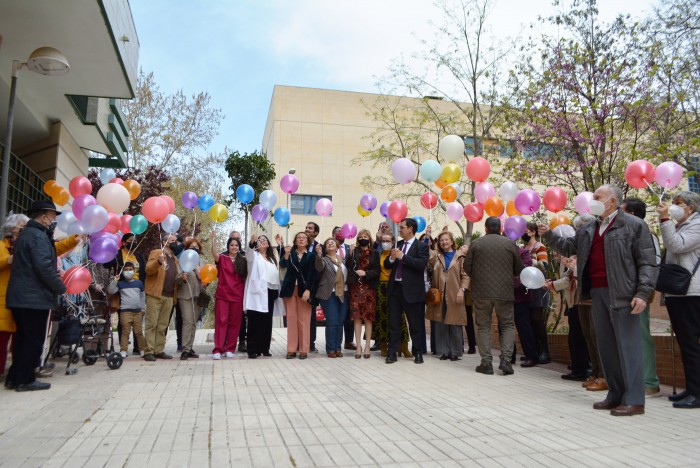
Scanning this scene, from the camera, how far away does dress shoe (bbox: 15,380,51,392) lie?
571 centimetres

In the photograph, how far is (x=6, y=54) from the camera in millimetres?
9391

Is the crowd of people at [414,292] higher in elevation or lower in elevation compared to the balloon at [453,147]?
lower

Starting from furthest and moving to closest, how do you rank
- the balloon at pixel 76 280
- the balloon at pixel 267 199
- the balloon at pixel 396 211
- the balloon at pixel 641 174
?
the balloon at pixel 267 199
the balloon at pixel 396 211
the balloon at pixel 76 280
the balloon at pixel 641 174

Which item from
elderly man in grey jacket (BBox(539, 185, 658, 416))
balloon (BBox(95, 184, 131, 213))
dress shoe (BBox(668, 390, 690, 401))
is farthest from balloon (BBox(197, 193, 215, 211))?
dress shoe (BBox(668, 390, 690, 401))

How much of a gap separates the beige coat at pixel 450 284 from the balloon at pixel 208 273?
3673 mm

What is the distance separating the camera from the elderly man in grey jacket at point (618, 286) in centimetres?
483

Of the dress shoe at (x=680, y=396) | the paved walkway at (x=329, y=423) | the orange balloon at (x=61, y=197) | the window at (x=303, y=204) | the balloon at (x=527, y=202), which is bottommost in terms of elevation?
the paved walkway at (x=329, y=423)

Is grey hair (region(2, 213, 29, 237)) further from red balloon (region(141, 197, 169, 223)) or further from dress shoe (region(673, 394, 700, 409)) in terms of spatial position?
dress shoe (region(673, 394, 700, 409))

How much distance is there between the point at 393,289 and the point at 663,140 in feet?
30.1

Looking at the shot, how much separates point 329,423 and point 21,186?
1108cm

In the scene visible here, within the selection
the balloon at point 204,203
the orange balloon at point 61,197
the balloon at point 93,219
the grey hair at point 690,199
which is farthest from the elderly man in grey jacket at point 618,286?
the orange balloon at point 61,197

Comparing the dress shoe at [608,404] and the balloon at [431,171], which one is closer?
the dress shoe at [608,404]

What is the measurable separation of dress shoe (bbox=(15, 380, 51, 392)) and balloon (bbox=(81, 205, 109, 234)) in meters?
1.88

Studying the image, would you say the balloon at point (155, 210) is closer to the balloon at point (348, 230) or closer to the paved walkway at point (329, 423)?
the paved walkway at point (329, 423)
